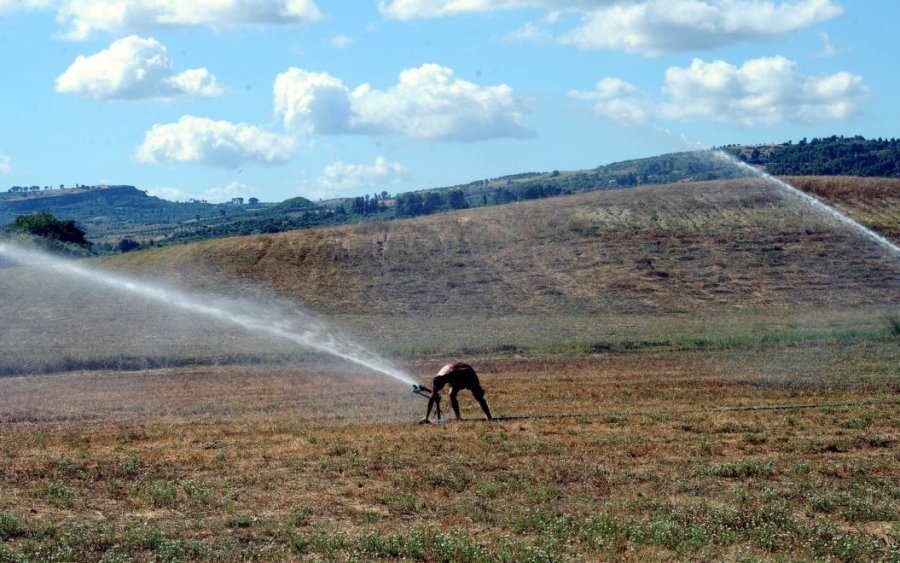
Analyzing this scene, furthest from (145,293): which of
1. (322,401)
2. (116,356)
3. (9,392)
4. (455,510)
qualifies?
(455,510)

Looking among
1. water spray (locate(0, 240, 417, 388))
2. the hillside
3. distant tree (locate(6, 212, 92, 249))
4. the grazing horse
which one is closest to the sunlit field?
the grazing horse

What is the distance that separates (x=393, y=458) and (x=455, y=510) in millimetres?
4118

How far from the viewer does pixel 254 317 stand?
200 feet

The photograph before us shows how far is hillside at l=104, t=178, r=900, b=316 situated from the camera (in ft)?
221

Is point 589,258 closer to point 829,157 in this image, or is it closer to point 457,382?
point 457,382

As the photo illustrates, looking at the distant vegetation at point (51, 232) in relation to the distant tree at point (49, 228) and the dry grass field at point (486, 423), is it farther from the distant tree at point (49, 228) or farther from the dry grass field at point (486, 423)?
the dry grass field at point (486, 423)

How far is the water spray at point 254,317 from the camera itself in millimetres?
45094

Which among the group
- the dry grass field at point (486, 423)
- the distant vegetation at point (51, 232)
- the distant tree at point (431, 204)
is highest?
the distant tree at point (431, 204)

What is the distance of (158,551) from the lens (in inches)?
562

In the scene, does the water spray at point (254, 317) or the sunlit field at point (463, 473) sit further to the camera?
the water spray at point (254, 317)

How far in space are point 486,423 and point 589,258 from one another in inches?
2062

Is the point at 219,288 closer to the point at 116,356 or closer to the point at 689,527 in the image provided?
the point at 116,356

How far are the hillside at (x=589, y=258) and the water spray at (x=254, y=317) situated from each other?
4175 mm

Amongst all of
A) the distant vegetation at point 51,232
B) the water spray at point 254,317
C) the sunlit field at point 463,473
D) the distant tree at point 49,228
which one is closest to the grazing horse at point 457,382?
the sunlit field at point 463,473
